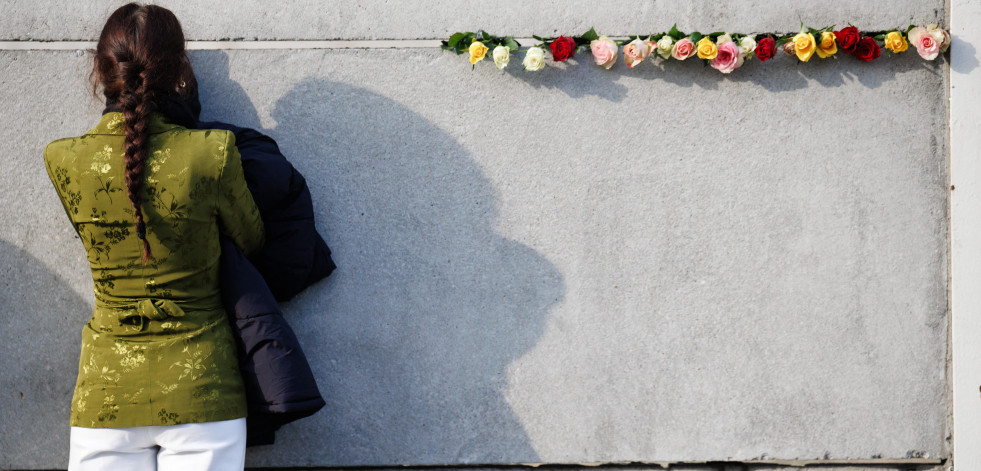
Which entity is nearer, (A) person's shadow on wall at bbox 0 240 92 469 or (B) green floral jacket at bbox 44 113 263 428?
(B) green floral jacket at bbox 44 113 263 428

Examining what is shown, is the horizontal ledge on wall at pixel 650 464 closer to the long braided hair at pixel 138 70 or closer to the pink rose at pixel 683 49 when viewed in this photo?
the long braided hair at pixel 138 70

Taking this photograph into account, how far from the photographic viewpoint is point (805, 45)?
2.74 meters

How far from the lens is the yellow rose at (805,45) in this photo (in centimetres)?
275

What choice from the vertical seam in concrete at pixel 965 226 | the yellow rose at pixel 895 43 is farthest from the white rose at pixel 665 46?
the vertical seam in concrete at pixel 965 226

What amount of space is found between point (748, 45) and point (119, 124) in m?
2.16

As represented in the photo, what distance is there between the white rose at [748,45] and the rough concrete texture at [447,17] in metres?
0.13

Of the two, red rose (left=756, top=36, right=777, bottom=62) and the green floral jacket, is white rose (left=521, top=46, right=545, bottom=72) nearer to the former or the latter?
red rose (left=756, top=36, right=777, bottom=62)

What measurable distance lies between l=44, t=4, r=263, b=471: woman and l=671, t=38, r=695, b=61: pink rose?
1.66 metres

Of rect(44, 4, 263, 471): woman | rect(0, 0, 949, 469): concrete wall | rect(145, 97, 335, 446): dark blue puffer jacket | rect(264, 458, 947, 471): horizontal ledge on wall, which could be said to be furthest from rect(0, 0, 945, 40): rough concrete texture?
rect(264, 458, 947, 471): horizontal ledge on wall

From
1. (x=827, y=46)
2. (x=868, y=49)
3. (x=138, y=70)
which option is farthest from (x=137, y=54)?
(x=868, y=49)

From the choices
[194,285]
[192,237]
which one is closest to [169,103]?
[192,237]

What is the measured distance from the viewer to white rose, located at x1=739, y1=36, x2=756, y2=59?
108 inches

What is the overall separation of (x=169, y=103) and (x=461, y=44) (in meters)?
1.12

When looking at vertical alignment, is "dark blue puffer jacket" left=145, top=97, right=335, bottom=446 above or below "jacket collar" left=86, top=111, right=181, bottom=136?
below
